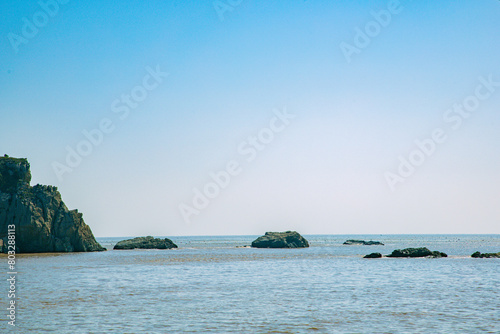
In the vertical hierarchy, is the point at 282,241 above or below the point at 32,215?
below

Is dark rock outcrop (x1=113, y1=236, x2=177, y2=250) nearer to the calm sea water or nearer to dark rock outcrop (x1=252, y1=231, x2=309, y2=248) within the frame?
dark rock outcrop (x1=252, y1=231, x2=309, y2=248)

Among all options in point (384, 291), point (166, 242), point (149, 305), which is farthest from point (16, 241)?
point (384, 291)

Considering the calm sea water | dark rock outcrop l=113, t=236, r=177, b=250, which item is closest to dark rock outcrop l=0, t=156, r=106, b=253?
dark rock outcrop l=113, t=236, r=177, b=250

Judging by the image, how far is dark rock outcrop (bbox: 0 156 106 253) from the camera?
87000 millimetres

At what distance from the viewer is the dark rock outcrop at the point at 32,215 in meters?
87.0

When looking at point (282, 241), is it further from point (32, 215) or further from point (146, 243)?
point (32, 215)

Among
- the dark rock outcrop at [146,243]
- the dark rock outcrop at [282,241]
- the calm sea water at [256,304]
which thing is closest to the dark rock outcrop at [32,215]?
the dark rock outcrop at [146,243]

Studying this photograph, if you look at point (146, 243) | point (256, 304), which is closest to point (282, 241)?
point (146, 243)

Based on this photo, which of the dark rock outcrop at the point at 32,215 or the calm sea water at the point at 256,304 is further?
the dark rock outcrop at the point at 32,215

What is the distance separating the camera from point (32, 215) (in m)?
88.2

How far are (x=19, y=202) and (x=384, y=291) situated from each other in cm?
7761

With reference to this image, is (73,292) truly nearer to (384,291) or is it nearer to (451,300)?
(384,291)

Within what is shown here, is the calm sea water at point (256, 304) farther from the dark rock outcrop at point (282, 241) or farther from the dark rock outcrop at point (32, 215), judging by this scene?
the dark rock outcrop at point (282, 241)

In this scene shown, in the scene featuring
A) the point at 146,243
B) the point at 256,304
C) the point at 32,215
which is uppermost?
the point at 32,215
